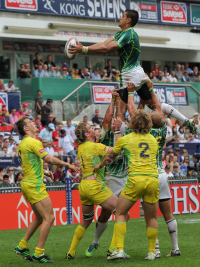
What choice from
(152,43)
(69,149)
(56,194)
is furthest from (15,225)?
(152,43)

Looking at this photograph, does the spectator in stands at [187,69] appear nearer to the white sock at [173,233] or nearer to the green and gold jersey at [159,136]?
the green and gold jersey at [159,136]

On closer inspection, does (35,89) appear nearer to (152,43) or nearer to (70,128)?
(70,128)

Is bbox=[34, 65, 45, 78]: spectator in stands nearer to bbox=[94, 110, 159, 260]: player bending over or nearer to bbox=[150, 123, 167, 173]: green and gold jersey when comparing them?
bbox=[150, 123, 167, 173]: green and gold jersey

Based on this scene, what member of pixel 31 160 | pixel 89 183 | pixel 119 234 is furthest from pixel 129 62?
pixel 119 234

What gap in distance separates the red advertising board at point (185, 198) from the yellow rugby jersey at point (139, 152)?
31.8 ft

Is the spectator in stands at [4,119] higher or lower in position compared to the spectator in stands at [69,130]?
higher

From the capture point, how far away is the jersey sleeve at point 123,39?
8.62 metres

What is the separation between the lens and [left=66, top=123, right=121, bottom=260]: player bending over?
852 cm

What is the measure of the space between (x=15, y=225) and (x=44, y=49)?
1466 centimetres

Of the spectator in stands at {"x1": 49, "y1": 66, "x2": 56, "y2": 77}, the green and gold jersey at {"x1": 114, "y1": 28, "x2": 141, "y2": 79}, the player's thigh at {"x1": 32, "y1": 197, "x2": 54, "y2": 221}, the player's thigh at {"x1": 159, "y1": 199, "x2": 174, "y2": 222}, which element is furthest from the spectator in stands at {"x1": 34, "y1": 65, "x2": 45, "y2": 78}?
the player's thigh at {"x1": 159, "y1": 199, "x2": 174, "y2": 222}

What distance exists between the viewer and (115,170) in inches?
375

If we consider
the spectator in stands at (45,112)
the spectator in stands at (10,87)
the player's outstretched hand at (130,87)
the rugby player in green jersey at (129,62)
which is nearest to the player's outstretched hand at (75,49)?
the rugby player in green jersey at (129,62)

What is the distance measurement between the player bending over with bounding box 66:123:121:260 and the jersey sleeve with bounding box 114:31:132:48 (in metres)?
1.34

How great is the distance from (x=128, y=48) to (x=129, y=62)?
0.25 m
